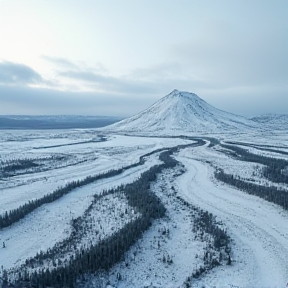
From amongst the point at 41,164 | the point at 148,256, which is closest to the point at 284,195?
the point at 148,256

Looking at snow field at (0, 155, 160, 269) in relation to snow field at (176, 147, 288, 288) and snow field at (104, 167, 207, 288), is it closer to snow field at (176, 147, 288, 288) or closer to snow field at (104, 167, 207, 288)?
snow field at (104, 167, 207, 288)


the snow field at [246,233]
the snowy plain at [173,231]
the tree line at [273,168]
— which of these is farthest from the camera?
the tree line at [273,168]

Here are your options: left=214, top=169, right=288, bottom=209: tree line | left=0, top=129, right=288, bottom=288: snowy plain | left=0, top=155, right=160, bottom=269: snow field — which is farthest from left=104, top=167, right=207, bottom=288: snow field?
left=214, top=169, right=288, bottom=209: tree line

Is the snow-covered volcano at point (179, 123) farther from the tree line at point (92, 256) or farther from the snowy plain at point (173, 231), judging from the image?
the tree line at point (92, 256)

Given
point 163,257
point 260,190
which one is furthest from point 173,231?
point 260,190

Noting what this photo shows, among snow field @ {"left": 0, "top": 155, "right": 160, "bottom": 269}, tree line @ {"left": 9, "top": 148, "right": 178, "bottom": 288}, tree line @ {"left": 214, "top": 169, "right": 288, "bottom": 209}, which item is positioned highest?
tree line @ {"left": 214, "top": 169, "right": 288, "bottom": 209}

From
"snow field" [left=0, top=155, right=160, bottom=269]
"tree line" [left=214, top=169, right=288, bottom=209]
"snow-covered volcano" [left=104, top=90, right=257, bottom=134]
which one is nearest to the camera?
"snow field" [left=0, top=155, right=160, bottom=269]

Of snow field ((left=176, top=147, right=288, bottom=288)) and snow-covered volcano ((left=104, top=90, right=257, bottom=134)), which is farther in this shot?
snow-covered volcano ((left=104, top=90, right=257, bottom=134))

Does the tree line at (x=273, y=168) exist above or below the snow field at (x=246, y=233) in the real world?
above

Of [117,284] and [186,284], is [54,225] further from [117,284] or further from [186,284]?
[186,284]

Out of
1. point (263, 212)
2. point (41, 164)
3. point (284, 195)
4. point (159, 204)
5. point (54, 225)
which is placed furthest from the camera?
point (41, 164)

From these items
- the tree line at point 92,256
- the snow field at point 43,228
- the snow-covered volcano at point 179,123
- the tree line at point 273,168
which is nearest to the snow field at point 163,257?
the tree line at point 92,256
